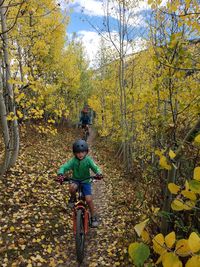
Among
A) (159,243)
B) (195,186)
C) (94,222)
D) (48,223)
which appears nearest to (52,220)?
(48,223)

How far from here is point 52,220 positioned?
6.78 meters

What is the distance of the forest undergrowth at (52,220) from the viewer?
529 cm

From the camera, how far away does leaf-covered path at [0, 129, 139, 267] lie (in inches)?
210

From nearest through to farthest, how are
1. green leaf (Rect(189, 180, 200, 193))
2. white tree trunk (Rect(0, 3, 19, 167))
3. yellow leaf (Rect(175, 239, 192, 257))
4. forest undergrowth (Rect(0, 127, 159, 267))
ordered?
yellow leaf (Rect(175, 239, 192, 257)), green leaf (Rect(189, 180, 200, 193)), forest undergrowth (Rect(0, 127, 159, 267)), white tree trunk (Rect(0, 3, 19, 167))

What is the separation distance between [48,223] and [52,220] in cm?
21

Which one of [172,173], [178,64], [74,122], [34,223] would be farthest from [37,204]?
[74,122]

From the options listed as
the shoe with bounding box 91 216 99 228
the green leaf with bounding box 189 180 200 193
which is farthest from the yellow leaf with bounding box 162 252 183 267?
the shoe with bounding box 91 216 99 228

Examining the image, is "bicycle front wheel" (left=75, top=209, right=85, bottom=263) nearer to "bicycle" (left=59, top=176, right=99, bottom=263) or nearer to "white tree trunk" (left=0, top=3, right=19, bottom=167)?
"bicycle" (left=59, top=176, right=99, bottom=263)

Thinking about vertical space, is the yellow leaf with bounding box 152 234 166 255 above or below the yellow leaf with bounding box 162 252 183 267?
below

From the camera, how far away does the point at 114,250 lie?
5.72 m

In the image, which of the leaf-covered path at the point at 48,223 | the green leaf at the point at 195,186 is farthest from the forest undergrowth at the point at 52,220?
the green leaf at the point at 195,186

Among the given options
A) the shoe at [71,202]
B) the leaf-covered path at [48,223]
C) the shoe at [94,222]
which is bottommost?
the leaf-covered path at [48,223]

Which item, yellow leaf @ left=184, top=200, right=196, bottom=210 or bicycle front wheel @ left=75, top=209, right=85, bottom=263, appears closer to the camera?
yellow leaf @ left=184, top=200, right=196, bottom=210

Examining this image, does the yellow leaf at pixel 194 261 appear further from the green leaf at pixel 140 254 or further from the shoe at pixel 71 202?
the shoe at pixel 71 202
